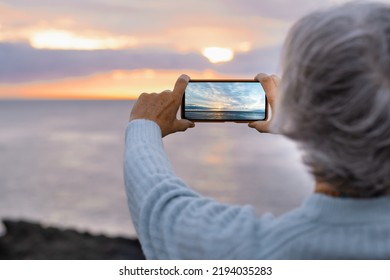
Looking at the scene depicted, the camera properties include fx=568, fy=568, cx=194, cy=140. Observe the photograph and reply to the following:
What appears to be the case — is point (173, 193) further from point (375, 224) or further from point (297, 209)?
point (375, 224)

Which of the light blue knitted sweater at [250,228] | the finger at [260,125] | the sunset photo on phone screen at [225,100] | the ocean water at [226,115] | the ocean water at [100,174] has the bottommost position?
the ocean water at [100,174]

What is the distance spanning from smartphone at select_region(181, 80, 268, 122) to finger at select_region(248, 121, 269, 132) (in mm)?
25

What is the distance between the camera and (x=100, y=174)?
27266mm

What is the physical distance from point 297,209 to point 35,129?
4658cm

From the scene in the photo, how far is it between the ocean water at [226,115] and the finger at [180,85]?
0.10 m

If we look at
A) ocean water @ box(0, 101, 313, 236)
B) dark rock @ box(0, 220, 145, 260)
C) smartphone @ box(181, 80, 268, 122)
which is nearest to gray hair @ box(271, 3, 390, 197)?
smartphone @ box(181, 80, 268, 122)

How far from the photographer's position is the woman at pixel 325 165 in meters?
0.96

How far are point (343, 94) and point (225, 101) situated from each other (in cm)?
87

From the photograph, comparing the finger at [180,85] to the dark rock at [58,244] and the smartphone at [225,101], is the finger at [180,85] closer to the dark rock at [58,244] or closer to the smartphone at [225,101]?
the smartphone at [225,101]

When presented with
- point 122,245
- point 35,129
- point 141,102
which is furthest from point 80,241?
point 35,129

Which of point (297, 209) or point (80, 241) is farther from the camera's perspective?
point (80, 241)

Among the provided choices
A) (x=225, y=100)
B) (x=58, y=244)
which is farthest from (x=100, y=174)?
(x=225, y=100)

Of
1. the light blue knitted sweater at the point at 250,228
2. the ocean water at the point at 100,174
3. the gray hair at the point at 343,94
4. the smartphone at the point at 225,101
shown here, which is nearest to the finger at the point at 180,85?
the smartphone at the point at 225,101
